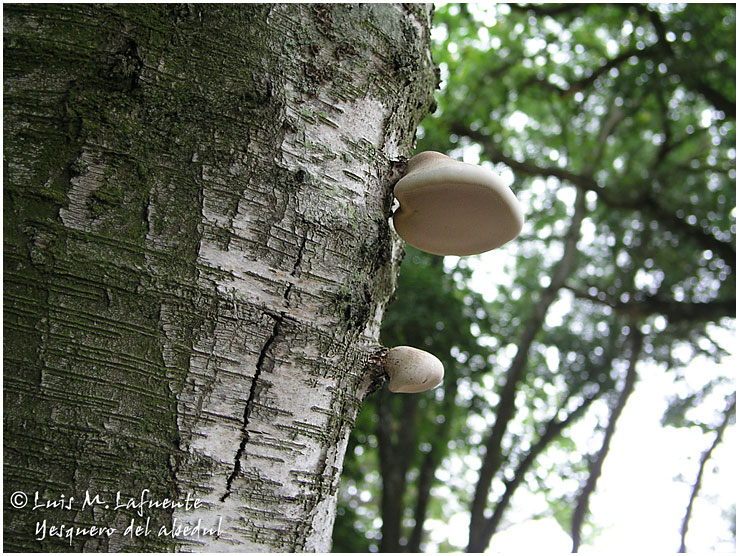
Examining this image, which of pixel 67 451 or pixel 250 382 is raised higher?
pixel 250 382

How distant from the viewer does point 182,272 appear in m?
1.00

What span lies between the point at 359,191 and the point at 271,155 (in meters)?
0.20

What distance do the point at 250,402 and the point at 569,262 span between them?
341 inches

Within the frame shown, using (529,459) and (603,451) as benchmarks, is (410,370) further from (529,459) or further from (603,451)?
(603,451)

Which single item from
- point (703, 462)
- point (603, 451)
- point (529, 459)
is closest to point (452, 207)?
point (529, 459)

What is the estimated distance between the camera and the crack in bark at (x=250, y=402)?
1.01 metres

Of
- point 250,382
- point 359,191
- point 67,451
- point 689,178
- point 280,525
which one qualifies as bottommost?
point 280,525

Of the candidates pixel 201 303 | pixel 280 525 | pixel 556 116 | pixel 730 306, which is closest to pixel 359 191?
pixel 201 303

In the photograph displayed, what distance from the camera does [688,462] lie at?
10828 mm

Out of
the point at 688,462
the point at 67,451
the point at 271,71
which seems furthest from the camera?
the point at 688,462

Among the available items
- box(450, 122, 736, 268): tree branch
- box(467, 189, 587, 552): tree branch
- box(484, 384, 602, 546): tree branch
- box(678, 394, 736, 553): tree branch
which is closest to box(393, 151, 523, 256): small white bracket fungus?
box(450, 122, 736, 268): tree branch

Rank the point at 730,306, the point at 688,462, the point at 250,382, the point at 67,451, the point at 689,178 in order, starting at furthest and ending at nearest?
the point at 688,462
the point at 689,178
the point at 730,306
the point at 250,382
the point at 67,451

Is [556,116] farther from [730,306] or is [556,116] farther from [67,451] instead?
[67,451]

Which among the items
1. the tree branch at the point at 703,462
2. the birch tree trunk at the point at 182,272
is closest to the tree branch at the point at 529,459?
the tree branch at the point at 703,462
